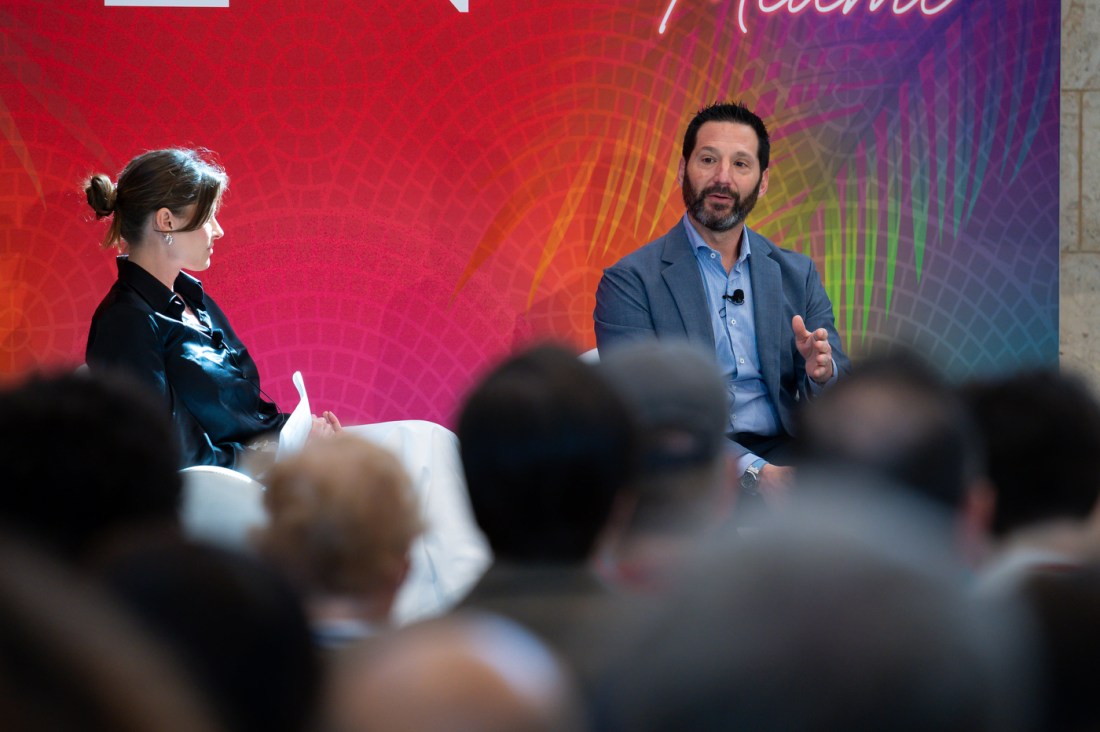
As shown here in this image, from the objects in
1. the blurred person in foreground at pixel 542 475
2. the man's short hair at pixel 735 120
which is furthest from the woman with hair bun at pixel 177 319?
the blurred person in foreground at pixel 542 475

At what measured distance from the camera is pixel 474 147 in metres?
4.68

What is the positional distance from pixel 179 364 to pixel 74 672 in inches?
120

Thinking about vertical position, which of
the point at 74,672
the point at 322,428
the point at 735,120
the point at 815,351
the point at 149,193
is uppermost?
the point at 735,120

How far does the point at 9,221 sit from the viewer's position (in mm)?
4586

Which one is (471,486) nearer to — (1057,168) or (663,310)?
(663,310)

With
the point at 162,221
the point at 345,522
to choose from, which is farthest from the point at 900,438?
the point at 162,221

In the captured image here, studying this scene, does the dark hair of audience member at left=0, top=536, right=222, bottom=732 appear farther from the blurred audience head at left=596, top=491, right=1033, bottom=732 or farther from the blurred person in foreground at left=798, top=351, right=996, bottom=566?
the blurred person in foreground at left=798, top=351, right=996, bottom=566

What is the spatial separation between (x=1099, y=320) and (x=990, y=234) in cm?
55

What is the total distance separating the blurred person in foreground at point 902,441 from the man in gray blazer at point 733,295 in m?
2.19

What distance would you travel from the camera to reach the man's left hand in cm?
337

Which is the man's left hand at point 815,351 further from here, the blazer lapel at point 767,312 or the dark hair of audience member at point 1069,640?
the dark hair of audience member at point 1069,640

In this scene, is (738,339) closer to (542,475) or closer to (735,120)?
(735,120)

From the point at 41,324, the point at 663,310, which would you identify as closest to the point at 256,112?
the point at 41,324

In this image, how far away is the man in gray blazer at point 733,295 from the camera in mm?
3684
